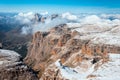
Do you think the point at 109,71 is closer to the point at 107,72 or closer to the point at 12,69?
the point at 107,72

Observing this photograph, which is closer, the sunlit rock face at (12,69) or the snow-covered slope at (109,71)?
the snow-covered slope at (109,71)

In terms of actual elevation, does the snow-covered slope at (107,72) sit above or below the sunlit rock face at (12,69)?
above

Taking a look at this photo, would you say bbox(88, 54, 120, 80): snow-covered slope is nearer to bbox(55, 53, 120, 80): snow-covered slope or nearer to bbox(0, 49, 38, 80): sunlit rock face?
bbox(55, 53, 120, 80): snow-covered slope

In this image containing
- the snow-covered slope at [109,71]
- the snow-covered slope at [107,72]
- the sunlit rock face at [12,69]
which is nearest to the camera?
the snow-covered slope at [109,71]

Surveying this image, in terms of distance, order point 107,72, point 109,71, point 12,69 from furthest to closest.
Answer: point 12,69
point 109,71
point 107,72

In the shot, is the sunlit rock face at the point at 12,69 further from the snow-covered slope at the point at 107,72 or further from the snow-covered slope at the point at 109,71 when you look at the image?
Result: the snow-covered slope at the point at 109,71

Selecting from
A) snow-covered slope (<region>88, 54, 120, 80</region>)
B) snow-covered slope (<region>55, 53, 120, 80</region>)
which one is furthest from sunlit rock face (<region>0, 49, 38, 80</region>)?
snow-covered slope (<region>88, 54, 120, 80</region>)

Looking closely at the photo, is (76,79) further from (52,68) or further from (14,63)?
(14,63)

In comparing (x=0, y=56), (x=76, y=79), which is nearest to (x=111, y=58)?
(x=76, y=79)

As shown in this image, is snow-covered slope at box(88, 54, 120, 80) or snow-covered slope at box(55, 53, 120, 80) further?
snow-covered slope at box(55, 53, 120, 80)

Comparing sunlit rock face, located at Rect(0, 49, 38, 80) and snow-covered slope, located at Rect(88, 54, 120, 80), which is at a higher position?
snow-covered slope, located at Rect(88, 54, 120, 80)

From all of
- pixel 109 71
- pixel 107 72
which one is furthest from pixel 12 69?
pixel 107 72

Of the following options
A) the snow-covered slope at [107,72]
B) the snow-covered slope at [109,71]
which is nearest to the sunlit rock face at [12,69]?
the snow-covered slope at [107,72]
